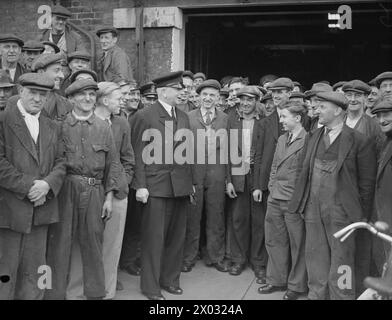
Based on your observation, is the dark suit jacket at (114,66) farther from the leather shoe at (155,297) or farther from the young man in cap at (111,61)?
the leather shoe at (155,297)

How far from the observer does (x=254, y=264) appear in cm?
581

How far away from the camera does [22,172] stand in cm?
413

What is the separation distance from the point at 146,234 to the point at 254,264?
1.48 m

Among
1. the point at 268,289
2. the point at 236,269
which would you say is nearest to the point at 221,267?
the point at 236,269

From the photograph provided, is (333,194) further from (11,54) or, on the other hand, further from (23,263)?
(11,54)

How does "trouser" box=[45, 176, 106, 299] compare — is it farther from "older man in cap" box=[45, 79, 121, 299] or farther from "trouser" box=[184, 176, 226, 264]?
"trouser" box=[184, 176, 226, 264]

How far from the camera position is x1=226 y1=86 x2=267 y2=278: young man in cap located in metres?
5.83

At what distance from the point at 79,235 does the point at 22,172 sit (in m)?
0.83

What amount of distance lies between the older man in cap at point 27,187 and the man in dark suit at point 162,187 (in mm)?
1026

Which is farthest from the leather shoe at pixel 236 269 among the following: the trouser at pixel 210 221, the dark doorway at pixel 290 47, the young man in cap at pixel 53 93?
the dark doorway at pixel 290 47

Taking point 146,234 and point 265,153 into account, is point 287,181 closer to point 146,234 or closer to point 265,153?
point 265,153

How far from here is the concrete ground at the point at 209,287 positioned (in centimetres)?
511

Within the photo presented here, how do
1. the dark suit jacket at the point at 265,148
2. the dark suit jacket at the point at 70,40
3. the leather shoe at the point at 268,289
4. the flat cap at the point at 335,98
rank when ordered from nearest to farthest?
the flat cap at the point at 335,98, the leather shoe at the point at 268,289, the dark suit jacket at the point at 265,148, the dark suit jacket at the point at 70,40

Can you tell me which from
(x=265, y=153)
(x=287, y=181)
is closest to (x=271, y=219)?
(x=287, y=181)
